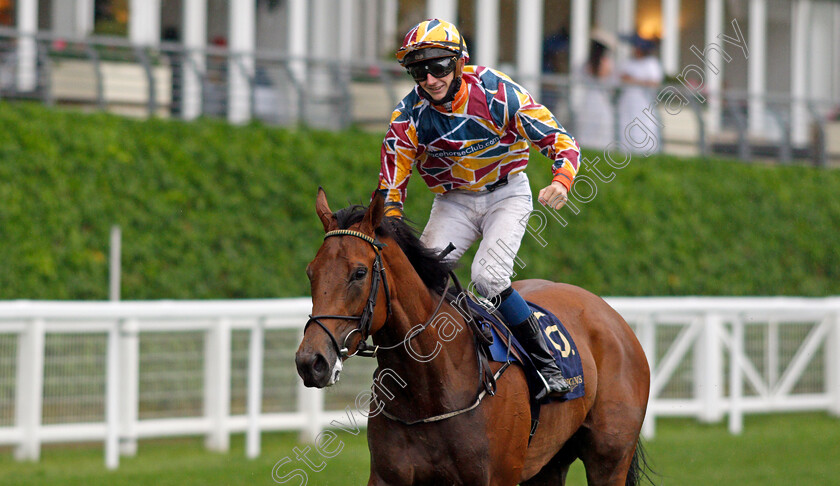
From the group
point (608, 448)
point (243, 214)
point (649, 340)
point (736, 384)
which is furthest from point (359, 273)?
point (736, 384)

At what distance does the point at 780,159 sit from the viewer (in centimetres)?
1170

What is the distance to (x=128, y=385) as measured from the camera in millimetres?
6180

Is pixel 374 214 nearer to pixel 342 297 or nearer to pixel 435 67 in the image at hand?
pixel 342 297

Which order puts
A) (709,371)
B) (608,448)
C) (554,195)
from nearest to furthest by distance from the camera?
(554,195), (608,448), (709,371)

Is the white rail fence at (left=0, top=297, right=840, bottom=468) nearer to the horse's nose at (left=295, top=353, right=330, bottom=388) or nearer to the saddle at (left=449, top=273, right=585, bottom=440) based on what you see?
the saddle at (left=449, top=273, right=585, bottom=440)

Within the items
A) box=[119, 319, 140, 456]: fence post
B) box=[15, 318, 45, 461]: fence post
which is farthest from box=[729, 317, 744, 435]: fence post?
box=[15, 318, 45, 461]: fence post

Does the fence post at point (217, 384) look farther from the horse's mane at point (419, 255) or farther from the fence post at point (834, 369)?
the fence post at point (834, 369)

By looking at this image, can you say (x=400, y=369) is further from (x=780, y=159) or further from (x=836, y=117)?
(x=836, y=117)

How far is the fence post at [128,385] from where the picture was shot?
618cm

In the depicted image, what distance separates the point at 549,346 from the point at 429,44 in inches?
45.0

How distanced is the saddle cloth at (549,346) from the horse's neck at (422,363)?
7.7 inches

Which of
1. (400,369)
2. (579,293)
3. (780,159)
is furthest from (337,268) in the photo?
Answer: (780,159)

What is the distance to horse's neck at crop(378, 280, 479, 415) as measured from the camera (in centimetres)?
327

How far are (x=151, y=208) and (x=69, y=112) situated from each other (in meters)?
0.88
